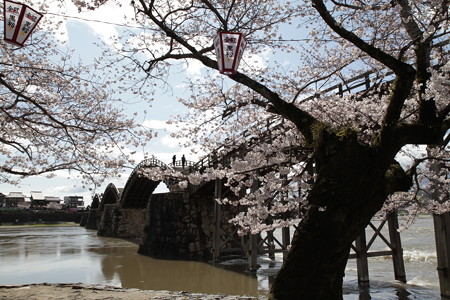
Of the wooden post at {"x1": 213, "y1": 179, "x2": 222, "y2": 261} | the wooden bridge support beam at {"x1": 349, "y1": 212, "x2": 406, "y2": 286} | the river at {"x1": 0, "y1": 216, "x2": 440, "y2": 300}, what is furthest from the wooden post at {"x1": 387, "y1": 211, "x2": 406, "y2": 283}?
the wooden post at {"x1": 213, "y1": 179, "x2": 222, "y2": 261}

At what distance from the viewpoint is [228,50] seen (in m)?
5.14

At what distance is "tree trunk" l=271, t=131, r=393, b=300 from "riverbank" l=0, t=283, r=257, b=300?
1528mm

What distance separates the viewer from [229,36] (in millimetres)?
5242

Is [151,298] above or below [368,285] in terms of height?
above

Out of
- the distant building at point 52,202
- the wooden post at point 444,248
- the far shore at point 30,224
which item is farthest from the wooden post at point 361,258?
the distant building at point 52,202

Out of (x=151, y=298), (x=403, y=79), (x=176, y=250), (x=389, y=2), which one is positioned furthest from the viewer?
(x=176, y=250)

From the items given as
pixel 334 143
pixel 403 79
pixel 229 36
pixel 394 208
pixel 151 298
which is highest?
pixel 229 36

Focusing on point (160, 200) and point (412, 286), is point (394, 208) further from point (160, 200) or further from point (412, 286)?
point (160, 200)

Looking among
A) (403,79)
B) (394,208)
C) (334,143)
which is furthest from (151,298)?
(394,208)

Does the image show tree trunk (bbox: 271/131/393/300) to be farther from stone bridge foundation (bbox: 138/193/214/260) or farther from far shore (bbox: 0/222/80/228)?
far shore (bbox: 0/222/80/228)

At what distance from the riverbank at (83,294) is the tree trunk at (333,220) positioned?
153cm

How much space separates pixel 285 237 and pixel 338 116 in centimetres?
688

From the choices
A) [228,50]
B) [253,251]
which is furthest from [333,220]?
[253,251]

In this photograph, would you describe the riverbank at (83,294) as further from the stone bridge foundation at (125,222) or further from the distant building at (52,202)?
the distant building at (52,202)
